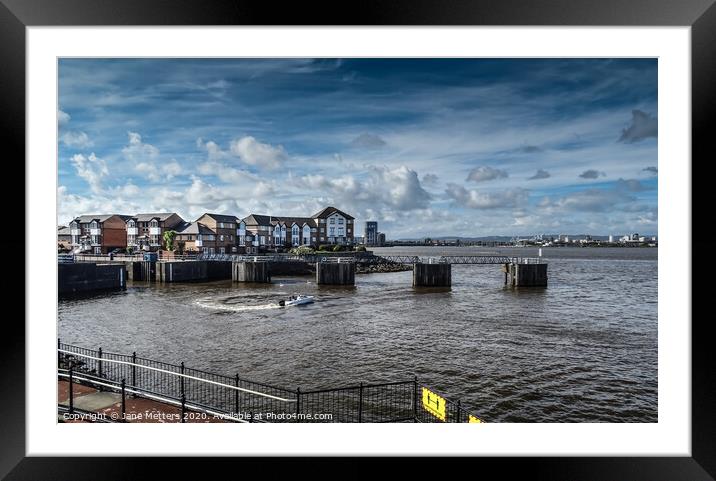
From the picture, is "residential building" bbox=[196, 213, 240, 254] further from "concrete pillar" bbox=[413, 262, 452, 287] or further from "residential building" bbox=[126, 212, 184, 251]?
"concrete pillar" bbox=[413, 262, 452, 287]

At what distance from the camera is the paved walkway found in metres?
4.88

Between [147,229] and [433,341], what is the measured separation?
30.5m

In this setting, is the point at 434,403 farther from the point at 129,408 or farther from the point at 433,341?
the point at 433,341

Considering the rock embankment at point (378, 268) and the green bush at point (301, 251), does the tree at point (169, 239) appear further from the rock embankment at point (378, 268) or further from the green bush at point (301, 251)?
the rock embankment at point (378, 268)

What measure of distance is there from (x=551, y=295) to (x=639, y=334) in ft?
28.0

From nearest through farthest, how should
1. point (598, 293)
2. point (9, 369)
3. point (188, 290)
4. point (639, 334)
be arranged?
point (9, 369) → point (639, 334) → point (598, 293) → point (188, 290)

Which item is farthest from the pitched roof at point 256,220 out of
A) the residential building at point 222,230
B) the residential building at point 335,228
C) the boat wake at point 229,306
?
the boat wake at point 229,306

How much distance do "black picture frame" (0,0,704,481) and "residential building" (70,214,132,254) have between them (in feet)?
90.7

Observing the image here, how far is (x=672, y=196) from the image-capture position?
4.20 meters

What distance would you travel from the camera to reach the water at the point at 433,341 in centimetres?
787

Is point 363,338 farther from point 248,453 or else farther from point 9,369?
point 9,369

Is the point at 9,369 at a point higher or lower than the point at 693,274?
lower

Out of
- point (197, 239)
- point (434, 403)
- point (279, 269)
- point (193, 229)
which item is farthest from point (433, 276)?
point (193, 229)
